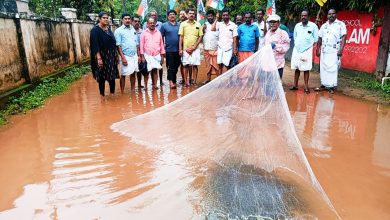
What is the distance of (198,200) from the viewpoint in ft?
8.77

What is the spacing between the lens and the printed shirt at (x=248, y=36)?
675 centimetres

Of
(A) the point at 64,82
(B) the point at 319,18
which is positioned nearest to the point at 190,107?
(A) the point at 64,82

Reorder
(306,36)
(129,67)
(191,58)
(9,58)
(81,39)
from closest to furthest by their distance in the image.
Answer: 1. (9,58)
2. (129,67)
3. (306,36)
4. (191,58)
5. (81,39)

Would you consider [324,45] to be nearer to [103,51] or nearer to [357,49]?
[357,49]

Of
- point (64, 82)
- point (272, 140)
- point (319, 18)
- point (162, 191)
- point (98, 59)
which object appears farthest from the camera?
point (319, 18)

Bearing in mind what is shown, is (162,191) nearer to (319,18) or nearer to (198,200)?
(198,200)

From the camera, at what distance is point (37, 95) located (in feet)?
20.5

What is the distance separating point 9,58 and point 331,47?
5.79 m

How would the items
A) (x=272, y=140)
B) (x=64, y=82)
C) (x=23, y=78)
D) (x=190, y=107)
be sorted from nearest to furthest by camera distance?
(x=272, y=140) → (x=190, y=107) → (x=23, y=78) → (x=64, y=82)

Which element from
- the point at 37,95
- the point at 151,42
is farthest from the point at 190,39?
the point at 37,95

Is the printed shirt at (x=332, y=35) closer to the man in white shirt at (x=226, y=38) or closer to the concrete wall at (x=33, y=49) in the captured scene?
the man in white shirt at (x=226, y=38)

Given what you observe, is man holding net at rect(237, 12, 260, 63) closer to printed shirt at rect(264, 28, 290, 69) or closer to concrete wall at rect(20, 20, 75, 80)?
printed shirt at rect(264, 28, 290, 69)

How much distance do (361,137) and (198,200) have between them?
2595 millimetres

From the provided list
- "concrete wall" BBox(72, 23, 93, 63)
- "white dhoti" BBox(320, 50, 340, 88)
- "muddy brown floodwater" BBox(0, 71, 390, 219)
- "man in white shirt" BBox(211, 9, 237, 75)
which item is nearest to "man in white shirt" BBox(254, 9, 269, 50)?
"man in white shirt" BBox(211, 9, 237, 75)
